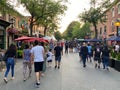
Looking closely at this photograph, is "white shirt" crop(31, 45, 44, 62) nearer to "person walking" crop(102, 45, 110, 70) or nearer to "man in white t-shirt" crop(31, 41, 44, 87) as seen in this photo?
"man in white t-shirt" crop(31, 41, 44, 87)

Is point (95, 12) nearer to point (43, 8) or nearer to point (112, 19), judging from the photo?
point (112, 19)

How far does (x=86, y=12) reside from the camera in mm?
47688

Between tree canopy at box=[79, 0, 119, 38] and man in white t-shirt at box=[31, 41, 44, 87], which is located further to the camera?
tree canopy at box=[79, 0, 119, 38]

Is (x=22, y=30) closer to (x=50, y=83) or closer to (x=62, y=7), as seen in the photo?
(x=62, y=7)

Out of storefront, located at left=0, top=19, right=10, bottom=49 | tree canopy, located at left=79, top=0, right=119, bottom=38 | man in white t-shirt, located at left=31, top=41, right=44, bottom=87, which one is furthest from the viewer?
tree canopy, located at left=79, top=0, right=119, bottom=38

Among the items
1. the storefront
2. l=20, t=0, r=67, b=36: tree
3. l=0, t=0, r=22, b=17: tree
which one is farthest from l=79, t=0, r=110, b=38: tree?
l=0, t=0, r=22, b=17: tree

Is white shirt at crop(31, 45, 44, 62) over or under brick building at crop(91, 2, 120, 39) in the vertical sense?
under

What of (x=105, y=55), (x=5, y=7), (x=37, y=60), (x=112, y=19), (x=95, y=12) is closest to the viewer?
(x=37, y=60)

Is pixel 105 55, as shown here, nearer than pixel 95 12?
Yes

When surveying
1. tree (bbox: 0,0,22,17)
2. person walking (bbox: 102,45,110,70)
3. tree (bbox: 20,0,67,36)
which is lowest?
person walking (bbox: 102,45,110,70)

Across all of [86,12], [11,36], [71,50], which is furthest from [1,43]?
[86,12]

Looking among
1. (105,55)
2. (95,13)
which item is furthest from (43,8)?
(105,55)

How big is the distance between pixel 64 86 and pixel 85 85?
0.89 metres

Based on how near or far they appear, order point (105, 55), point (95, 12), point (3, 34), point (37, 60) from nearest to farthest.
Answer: point (37, 60) < point (105, 55) < point (3, 34) < point (95, 12)
